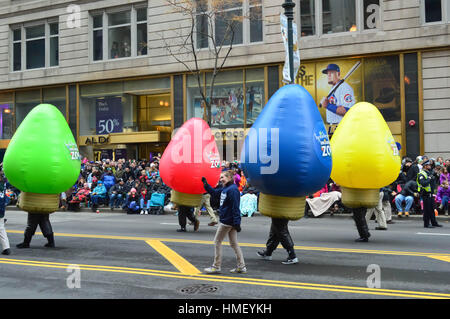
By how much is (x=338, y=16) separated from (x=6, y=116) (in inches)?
850

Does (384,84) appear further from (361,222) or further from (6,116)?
(6,116)

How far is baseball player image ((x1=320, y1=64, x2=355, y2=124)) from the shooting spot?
22.0 m

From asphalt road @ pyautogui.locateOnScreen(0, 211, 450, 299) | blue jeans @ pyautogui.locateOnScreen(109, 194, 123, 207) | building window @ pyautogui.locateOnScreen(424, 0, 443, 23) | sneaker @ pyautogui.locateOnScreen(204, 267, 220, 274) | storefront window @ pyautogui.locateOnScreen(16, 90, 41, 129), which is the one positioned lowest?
asphalt road @ pyautogui.locateOnScreen(0, 211, 450, 299)

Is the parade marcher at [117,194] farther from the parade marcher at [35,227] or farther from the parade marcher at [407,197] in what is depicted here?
the parade marcher at [407,197]

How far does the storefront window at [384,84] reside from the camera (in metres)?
21.3

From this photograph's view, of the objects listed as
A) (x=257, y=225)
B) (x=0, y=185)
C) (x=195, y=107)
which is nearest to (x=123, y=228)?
(x=257, y=225)

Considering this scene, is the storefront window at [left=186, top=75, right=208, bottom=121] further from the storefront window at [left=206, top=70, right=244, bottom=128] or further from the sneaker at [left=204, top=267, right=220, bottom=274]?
the sneaker at [left=204, top=267, right=220, bottom=274]

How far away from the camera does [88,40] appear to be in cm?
2819

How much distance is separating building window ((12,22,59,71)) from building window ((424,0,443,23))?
20674 mm

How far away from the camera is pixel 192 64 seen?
2505cm

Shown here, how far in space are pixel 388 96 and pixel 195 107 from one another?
31.9ft

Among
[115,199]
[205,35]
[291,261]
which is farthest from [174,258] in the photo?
[205,35]

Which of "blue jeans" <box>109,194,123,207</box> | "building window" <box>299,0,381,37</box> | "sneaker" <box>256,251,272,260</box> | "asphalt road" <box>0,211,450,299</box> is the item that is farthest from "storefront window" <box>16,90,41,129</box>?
"sneaker" <box>256,251,272,260</box>

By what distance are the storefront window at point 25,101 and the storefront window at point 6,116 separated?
0.52 meters
